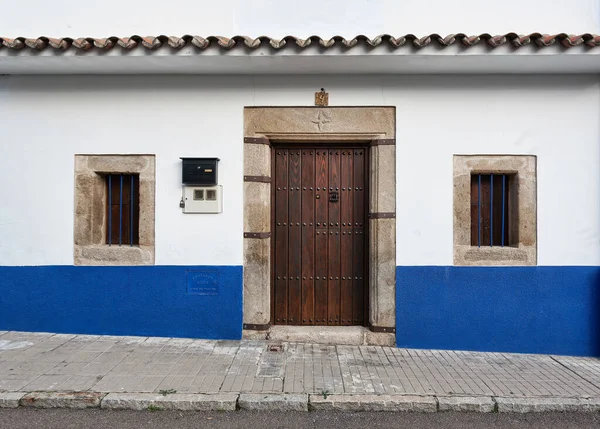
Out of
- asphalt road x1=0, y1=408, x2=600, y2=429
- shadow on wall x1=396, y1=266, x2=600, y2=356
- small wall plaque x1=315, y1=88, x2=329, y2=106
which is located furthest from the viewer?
small wall plaque x1=315, y1=88, x2=329, y2=106

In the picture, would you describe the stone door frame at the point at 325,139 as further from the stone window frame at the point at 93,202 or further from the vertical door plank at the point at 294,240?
the stone window frame at the point at 93,202

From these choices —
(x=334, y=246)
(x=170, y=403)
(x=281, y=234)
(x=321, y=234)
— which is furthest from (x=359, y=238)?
(x=170, y=403)

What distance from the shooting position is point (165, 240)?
16.2 feet

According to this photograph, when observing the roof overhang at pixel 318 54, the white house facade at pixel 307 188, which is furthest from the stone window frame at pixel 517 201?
the roof overhang at pixel 318 54

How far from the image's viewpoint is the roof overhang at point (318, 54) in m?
4.23

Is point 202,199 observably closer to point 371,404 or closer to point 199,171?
point 199,171

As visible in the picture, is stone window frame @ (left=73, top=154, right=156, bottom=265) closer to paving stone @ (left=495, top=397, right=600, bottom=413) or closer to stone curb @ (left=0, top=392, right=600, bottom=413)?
stone curb @ (left=0, top=392, right=600, bottom=413)

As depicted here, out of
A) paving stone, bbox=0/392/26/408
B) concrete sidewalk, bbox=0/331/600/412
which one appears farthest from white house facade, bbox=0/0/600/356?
paving stone, bbox=0/392/26/408

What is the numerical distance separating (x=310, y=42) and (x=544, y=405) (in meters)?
3.82

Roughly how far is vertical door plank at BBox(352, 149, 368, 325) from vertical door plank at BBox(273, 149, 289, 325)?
0.81 m

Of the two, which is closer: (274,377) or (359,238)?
(274,377)

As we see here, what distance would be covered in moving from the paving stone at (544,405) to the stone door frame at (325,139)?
4.96 ft

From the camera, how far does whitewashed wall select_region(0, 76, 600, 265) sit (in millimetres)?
4797

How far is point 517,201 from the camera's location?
190 inches
